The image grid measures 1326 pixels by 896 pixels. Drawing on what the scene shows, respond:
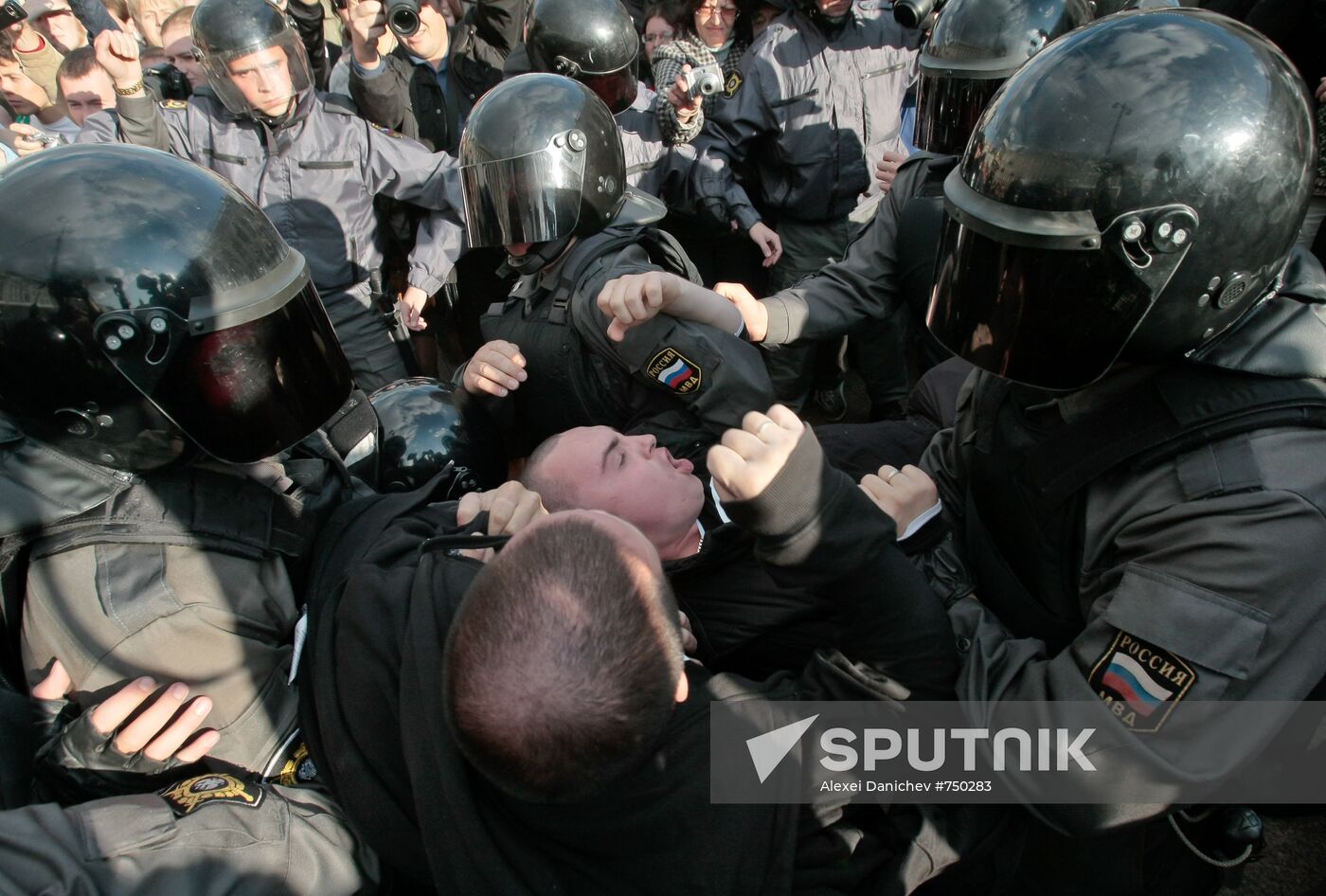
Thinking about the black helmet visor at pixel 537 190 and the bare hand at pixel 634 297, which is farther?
the black helmet visor at pixel 537 190

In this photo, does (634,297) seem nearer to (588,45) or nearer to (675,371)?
(675,371)

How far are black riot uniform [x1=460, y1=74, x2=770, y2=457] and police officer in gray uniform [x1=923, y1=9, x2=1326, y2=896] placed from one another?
824 mm

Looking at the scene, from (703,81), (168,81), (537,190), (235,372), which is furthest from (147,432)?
(168,81)

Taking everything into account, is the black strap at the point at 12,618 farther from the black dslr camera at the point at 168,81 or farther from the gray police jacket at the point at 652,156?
the black dslr camera at the point at 168,81

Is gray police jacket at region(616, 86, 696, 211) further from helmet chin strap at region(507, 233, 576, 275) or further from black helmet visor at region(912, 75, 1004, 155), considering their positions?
helmet chin strap at region(507, 233, 576, 275)

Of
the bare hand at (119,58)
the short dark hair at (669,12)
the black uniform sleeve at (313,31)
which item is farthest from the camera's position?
the black uniform sleeve at (313,31)

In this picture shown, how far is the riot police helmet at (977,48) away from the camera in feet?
8.48

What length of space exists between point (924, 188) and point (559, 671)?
2.32 meters

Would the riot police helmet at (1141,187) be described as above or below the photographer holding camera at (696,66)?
above

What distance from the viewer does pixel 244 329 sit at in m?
1.59

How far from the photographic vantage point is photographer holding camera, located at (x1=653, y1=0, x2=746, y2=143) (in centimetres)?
427

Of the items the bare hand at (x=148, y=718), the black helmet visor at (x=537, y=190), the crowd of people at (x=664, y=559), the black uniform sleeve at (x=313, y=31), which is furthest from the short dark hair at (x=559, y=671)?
the black uniform sleeve at (x=313, y=31)

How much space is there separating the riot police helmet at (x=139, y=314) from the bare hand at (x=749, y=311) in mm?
1409

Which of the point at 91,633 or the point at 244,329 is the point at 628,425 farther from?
the point at 91,633
